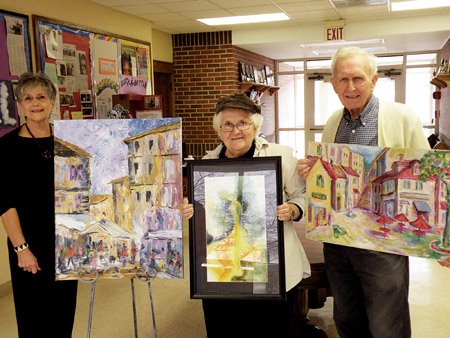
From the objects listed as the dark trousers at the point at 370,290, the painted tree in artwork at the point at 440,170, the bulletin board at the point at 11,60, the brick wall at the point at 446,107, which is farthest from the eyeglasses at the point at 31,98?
the brick wall at the point at 446,107

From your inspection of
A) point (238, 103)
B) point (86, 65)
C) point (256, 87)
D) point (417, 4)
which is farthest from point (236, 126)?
point (256, 87)

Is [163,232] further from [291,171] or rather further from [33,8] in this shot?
[33,8]

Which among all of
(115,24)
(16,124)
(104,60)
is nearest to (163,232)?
(16,124)

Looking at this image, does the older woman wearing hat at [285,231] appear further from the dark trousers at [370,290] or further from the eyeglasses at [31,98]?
the eyeglasses at [31,98]

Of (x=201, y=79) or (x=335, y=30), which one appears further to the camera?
(x=201, y=79)

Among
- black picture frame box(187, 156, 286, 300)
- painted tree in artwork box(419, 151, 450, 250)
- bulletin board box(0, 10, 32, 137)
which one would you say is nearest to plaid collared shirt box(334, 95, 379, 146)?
painted tree in artwork box(419, 151, 450, 250)

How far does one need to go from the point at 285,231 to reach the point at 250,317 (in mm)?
408

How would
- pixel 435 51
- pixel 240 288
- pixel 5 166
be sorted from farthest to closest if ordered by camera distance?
pixel 435 51
pixel 5 166
pixel 240 288

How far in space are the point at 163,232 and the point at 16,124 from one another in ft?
8.45

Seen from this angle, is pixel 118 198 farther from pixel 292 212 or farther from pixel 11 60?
pixel 11 60

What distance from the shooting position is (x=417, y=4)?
5.89 metres

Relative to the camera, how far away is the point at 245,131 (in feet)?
6.61

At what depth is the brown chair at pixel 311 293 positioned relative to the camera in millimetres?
2711

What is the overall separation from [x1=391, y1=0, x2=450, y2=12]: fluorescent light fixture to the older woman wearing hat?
4491 mm
